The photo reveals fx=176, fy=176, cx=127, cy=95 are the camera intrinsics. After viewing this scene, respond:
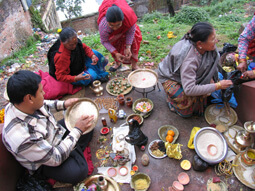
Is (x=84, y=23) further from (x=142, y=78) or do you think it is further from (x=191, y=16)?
(x=142, y=78)

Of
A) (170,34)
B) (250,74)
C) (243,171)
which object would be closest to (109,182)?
(243,171)

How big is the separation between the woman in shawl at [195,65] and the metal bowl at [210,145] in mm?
465

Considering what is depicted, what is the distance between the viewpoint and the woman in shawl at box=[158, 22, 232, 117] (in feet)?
7.10

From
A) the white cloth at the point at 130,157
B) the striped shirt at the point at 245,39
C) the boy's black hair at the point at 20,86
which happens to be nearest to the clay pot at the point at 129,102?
the white cloth at the point at 130,157

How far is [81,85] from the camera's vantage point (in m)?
3.82


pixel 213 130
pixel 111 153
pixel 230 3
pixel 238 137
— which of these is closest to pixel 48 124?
Answer: pixel 111 153

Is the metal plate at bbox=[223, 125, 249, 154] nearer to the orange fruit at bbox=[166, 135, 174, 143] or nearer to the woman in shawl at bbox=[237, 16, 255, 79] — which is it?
the orange fruit at bbox=[166, 135, 174, 143]

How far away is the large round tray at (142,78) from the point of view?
2.93 metres

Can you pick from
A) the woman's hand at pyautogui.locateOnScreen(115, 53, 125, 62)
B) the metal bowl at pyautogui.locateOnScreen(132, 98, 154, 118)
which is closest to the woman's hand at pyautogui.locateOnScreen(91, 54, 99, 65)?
the woman's hand at pyautogui.locateOnScreen(115, 53, 125, 62)

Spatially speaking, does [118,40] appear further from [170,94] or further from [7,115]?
[7,115]

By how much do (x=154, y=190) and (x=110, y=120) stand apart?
4.20 ft

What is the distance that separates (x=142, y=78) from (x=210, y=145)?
1.46 meters

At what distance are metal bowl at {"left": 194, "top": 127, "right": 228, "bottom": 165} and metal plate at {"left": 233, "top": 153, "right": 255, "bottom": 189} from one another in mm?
187

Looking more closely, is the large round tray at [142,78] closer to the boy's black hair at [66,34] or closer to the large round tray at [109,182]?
the boy's black hair at [66,34]
